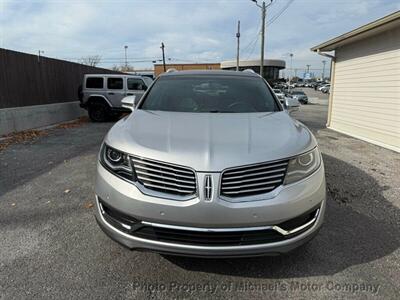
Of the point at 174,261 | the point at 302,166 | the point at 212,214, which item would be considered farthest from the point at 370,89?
the point at 212,214

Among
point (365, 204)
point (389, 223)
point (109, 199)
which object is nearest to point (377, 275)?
point (389, 223)

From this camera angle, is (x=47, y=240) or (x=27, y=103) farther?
(x=27, y=103)

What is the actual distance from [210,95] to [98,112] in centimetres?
1045

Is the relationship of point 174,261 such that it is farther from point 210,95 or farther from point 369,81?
point 369,81

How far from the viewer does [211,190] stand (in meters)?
2.13

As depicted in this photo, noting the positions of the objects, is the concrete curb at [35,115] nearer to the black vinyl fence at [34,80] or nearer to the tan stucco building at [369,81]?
the black vinyl fence at [34,80]

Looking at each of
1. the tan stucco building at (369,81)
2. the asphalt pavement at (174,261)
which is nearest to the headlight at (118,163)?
the asphalt pavement at (174,261)

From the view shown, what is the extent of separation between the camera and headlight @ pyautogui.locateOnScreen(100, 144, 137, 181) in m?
2.33

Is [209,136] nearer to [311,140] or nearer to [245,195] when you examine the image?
[245,195]

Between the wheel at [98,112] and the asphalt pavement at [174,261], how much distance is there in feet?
28.9

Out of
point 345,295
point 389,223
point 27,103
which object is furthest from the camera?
point 27,103

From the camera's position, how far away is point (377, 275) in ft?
8.46

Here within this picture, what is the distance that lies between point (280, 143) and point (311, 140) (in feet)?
1.45

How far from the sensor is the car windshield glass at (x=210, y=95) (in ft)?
11.7
